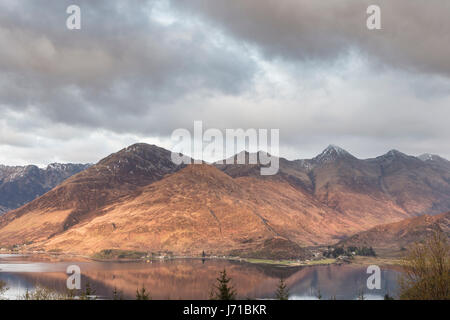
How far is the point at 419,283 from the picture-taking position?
68.8 meters
